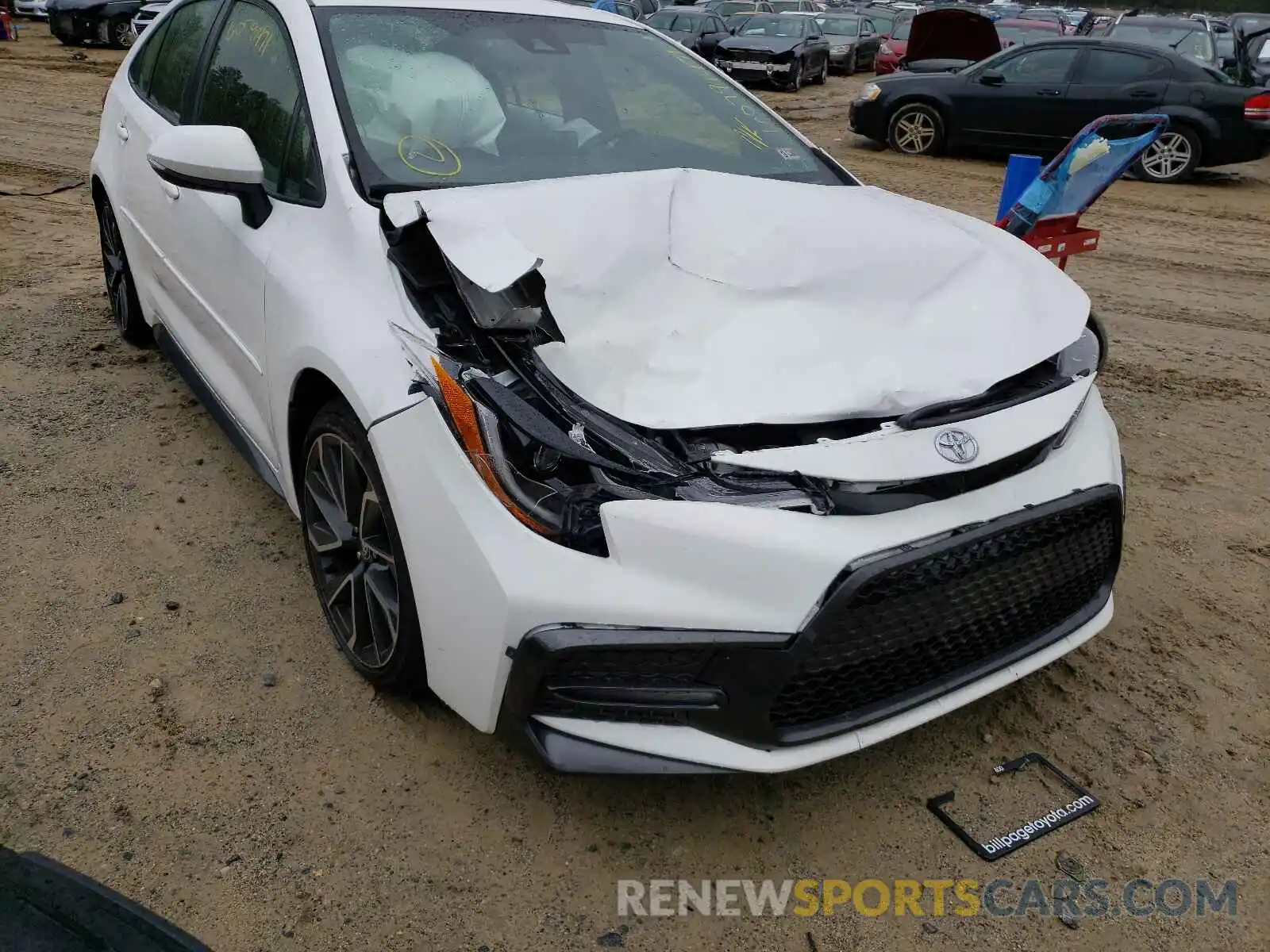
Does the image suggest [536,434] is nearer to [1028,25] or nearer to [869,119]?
[869,119]

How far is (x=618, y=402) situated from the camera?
6.77 ft

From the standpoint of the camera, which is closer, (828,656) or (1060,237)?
(828,656)

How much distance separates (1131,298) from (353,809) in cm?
593

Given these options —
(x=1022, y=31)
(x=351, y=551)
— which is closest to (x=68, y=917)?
(x=351, y=551)

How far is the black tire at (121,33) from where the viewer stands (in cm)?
1744

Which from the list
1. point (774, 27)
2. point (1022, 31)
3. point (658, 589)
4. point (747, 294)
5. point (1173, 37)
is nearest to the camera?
point (658, 589)

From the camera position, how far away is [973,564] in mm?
1971

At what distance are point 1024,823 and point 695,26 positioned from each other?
17.1 m

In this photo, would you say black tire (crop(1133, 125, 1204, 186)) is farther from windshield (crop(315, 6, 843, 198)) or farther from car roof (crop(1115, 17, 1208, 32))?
windshield (crop(315, 6, 843, 198))

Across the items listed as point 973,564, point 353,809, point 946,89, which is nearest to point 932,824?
point 973,564

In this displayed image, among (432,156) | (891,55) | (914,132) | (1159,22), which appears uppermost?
(1159,22)

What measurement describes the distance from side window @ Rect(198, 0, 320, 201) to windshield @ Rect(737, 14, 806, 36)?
50.8 ft

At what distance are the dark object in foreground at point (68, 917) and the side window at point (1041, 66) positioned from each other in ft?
37.3

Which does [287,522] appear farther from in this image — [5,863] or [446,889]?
[5,863]
